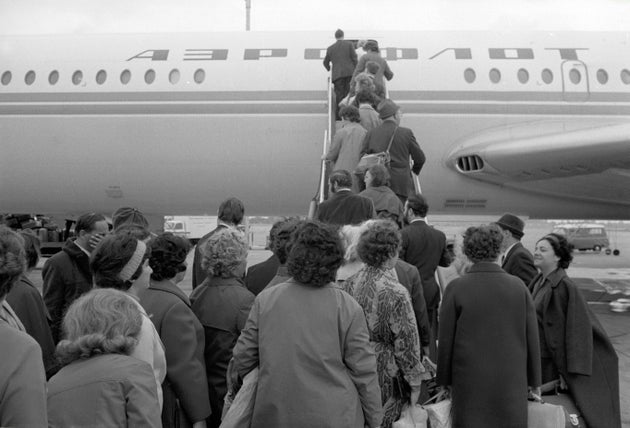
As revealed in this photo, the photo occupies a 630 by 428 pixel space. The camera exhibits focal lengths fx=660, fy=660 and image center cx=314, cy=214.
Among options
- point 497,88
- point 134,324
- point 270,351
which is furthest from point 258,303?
point 497,88

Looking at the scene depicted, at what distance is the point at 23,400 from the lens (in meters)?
1.78

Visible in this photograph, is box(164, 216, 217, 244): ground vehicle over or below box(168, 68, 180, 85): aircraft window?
below

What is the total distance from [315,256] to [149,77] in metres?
8.65

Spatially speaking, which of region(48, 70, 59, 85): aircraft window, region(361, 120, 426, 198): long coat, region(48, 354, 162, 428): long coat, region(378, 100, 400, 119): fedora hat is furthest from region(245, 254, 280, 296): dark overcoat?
region(48, 70, 59, 85): aircraft window

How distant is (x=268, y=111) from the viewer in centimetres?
1054

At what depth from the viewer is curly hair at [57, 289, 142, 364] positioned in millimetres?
2150

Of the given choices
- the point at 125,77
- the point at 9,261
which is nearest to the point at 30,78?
the point at 125,77

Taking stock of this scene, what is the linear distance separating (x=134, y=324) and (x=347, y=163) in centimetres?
446

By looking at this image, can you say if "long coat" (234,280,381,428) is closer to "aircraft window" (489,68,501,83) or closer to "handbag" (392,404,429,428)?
"handbag" (392,404,429,428)

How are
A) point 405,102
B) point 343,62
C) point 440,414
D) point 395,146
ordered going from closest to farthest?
point 440,414 → point 395,146 → point 343,62 → point 405,102

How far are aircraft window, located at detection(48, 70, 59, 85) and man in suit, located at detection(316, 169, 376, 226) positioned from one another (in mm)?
7549

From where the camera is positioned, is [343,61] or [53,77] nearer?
[343,61]

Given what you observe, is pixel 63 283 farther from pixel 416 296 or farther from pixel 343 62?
pixel 343 62

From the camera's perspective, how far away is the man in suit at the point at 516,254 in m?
5.34
